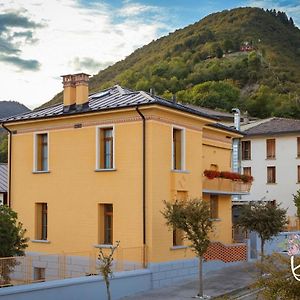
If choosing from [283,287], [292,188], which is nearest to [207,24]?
[292,188]

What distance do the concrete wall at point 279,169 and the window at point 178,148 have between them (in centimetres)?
2608

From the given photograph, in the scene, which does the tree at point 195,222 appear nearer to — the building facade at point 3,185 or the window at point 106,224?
the window at point 106,224

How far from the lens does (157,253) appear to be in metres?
24.9

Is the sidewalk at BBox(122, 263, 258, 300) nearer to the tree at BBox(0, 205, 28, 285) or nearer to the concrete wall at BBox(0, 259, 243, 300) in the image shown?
the concrete wall at BBox(0, 259, 243, 300)

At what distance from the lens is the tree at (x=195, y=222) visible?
22.6 metres

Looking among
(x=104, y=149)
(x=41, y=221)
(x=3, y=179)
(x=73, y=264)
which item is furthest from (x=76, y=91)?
(x=3, y=179)

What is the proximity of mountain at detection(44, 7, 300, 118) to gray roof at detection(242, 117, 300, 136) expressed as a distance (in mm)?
25936

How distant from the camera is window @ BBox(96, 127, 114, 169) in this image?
26.5 meters

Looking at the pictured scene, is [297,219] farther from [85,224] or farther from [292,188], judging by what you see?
[85,224]

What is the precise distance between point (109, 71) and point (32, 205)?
3586 inches

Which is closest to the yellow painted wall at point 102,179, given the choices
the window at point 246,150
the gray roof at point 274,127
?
the gray roof at point 274,127

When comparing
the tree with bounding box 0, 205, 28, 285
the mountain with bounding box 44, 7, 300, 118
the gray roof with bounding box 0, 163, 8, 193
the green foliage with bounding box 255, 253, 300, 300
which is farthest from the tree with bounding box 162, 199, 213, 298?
the mountain with bounding box 44, 7, 300, 118

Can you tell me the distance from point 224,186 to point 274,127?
77.3 feet

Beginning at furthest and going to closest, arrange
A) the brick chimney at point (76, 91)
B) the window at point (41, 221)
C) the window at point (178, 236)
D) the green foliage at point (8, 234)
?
the window at point (41, 221)
the brick chimney at point (76, 91)
the window at point (178, 236)
the green foliage at point (8, 234)
